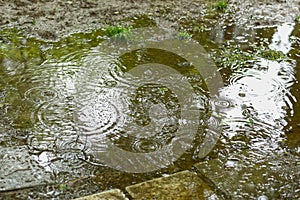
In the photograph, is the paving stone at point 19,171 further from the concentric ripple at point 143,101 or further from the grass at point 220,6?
the grass at point 220,6

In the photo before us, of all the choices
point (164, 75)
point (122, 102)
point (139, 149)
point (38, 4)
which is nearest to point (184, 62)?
point (164, 75)

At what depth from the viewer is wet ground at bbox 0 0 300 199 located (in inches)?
104

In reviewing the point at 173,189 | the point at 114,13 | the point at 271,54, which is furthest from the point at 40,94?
the point at 271,54

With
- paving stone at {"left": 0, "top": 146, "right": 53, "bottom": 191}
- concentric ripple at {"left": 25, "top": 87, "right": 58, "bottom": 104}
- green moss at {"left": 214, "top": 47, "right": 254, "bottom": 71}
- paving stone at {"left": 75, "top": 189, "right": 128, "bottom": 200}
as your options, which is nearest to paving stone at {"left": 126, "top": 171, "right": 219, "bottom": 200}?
paving stone at {"left": 75, "top": 189, "right": 128, "bottom": 200}

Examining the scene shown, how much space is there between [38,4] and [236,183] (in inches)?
175

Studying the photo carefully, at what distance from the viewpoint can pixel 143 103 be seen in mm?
3498

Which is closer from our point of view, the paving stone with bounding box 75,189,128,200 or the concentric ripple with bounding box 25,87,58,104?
the paving stone with bounding box 75,189,128,200

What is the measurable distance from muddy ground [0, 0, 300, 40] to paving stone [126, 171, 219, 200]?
2.81 metres

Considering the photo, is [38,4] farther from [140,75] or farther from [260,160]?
[260,160]

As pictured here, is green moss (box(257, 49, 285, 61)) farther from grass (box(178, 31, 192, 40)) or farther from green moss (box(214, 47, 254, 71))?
grass (box(178, 31, 192, 40))

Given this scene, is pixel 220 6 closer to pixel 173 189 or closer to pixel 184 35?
pixel 184 35

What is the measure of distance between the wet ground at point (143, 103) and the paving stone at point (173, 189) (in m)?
0.10

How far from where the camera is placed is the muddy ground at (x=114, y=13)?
5121 mm

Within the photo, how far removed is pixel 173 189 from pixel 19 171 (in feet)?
3.26
